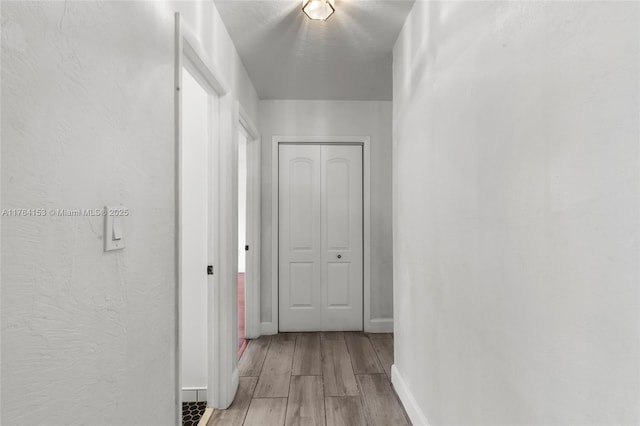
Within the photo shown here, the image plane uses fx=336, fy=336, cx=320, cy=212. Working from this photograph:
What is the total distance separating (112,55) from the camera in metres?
0.97

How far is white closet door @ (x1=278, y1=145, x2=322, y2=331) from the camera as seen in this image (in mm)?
3559

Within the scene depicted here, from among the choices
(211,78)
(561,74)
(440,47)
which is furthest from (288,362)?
(561,74)

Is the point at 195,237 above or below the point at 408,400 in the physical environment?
above

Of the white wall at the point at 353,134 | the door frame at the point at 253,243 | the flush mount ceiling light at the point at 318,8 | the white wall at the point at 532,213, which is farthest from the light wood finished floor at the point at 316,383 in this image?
the flush mount ceiling light at the point at 318,8

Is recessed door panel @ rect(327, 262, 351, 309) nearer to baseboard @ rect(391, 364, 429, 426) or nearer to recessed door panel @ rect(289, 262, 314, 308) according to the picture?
recessed door panel @ rect(289, 262, 314, 308)

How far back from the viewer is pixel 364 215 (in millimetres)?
3572

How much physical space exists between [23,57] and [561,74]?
1.19 metres

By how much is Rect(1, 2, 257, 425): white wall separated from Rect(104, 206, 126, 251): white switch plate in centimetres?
2

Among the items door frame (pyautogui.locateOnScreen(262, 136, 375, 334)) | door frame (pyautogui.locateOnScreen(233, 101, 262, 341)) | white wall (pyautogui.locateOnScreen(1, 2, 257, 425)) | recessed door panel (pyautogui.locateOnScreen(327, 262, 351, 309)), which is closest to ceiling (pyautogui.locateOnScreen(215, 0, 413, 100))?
door frame (pyautogui.locateOnScreen(262, 136, 375, 334))

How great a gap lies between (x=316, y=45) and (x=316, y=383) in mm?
2430

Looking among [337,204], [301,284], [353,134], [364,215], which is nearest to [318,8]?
[353,134]

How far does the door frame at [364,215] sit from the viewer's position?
3.53 metres

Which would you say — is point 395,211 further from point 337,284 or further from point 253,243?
point 253,243

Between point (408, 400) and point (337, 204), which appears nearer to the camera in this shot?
point (408, 400)
